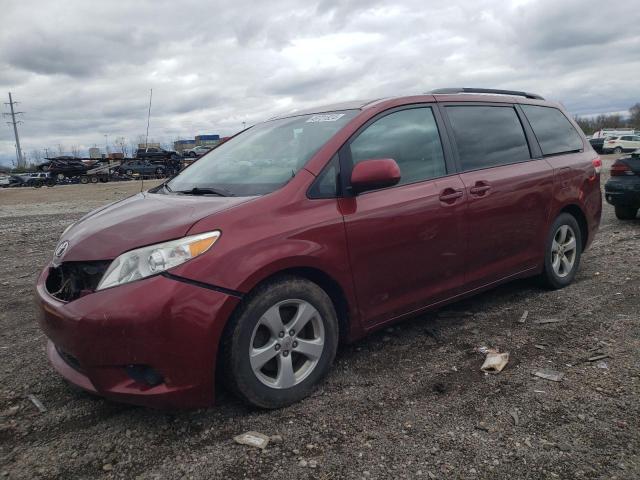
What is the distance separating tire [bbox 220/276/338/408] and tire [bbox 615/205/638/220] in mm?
7320

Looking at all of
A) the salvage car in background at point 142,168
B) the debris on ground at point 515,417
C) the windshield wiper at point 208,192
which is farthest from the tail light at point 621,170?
the salvage car in background at point 142,168

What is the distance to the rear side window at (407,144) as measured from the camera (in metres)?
3.27

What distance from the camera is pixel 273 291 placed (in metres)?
2.64

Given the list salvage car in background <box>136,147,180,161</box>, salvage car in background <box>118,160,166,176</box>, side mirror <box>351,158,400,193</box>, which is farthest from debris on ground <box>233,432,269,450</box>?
salvage car in background <box>118,160,166,176</box>

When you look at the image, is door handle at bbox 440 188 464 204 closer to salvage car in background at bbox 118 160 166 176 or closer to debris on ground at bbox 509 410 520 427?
debris on ground at bbox 509 410 520 427

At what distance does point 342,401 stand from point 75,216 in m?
11.2

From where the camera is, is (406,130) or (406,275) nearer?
(406,275)

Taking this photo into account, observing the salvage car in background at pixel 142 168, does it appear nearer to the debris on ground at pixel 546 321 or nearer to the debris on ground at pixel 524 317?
the debris on ground at pixel 524 317

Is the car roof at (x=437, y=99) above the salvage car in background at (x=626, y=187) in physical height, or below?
above

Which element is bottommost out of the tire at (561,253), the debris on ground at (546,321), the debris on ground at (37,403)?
the debris on ground at (546,321)

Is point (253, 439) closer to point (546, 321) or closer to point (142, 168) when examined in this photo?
point (546, 321)

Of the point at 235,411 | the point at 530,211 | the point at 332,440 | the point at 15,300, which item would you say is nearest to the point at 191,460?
the point at 235,411

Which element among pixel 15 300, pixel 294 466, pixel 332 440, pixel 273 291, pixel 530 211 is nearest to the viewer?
pixel 294 466

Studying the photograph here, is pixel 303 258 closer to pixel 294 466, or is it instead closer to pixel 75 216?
pixel 294 466
